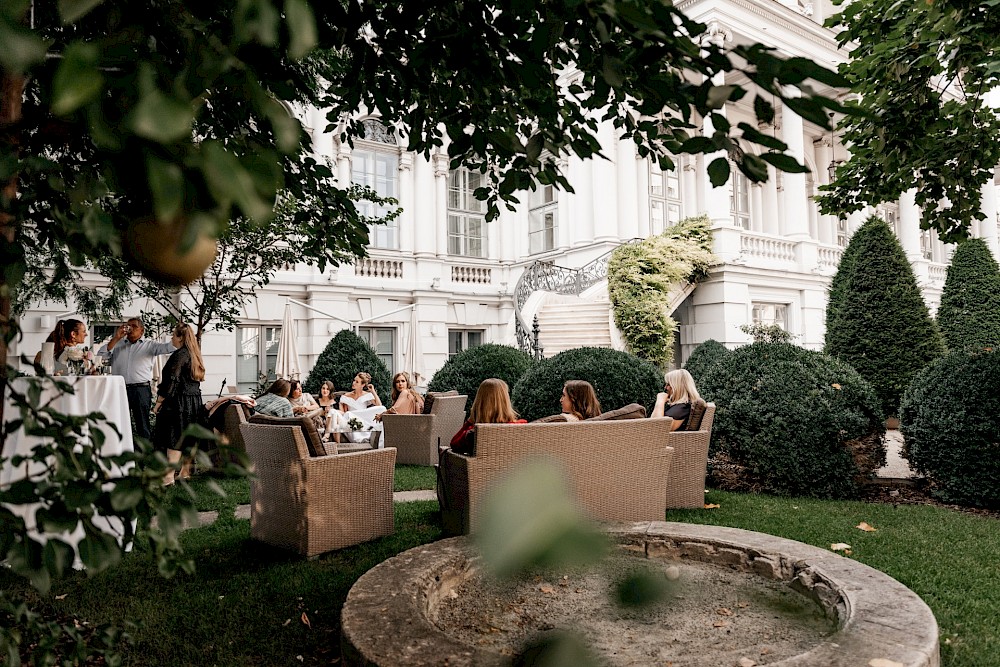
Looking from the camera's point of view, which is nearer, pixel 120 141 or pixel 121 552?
pixel 120 141

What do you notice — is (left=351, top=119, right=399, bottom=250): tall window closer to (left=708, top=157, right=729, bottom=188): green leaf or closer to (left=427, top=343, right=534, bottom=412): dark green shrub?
(left=427, top=343, right=534, bottom=412): dark green shrub

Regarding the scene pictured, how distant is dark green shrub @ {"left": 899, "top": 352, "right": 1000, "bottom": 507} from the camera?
5.89 m

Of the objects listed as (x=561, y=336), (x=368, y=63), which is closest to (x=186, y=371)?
(x=368, y=63)

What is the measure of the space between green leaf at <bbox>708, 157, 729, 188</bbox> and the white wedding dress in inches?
308

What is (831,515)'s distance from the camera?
5.75 meters

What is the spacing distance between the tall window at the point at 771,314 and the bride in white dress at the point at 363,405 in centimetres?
1089

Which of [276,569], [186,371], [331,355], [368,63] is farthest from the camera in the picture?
[331,355]

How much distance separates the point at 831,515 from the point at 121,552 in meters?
6.01

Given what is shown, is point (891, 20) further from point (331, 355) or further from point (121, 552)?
point (331, 355)

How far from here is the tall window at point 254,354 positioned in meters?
14.8

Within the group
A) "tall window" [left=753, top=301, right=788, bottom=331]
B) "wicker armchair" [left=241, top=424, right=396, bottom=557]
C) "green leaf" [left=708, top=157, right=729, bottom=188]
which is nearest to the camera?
"green leaf" [left=708, top=157, right=729, bottom=188]

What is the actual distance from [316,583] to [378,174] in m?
14.9

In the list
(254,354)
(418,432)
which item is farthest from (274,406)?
(254,354)

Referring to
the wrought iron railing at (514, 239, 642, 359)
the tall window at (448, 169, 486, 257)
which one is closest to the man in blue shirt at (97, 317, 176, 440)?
the wrought iron railing at (514, 239, 642, 359)
